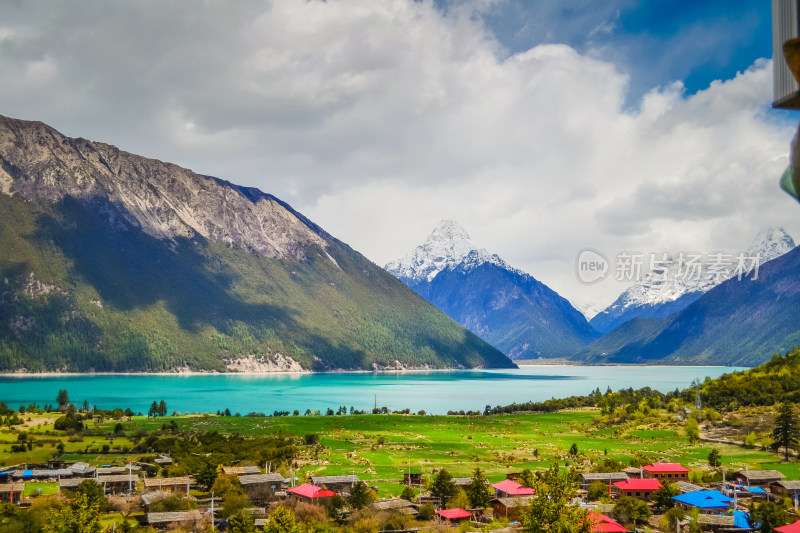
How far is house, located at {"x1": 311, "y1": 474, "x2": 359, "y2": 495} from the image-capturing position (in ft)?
164

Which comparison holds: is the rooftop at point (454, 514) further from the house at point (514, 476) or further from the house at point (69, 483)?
the house at point (69, 483)

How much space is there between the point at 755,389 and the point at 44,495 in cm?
9026

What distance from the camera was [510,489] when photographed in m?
47.9

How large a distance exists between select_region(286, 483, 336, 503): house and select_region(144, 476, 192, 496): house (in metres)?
8.36

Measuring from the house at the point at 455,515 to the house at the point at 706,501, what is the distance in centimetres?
1370

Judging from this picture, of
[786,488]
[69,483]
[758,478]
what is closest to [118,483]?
[69,483]

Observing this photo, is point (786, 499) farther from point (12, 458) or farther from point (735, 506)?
point (12, 458)

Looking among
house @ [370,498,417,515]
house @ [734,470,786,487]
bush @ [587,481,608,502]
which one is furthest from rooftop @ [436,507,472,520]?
house @ [734,470,786,487]

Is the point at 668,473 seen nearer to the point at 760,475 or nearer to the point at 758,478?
the point at 758,478

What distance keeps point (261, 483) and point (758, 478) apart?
34867 mm

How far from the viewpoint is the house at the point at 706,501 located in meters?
44.1

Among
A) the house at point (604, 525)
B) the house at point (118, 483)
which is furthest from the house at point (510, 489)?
the house at point (118, 483)

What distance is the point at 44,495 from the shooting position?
47844mm

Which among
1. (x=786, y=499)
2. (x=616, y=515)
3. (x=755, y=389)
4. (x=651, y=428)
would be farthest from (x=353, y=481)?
(x=755, y=389)
